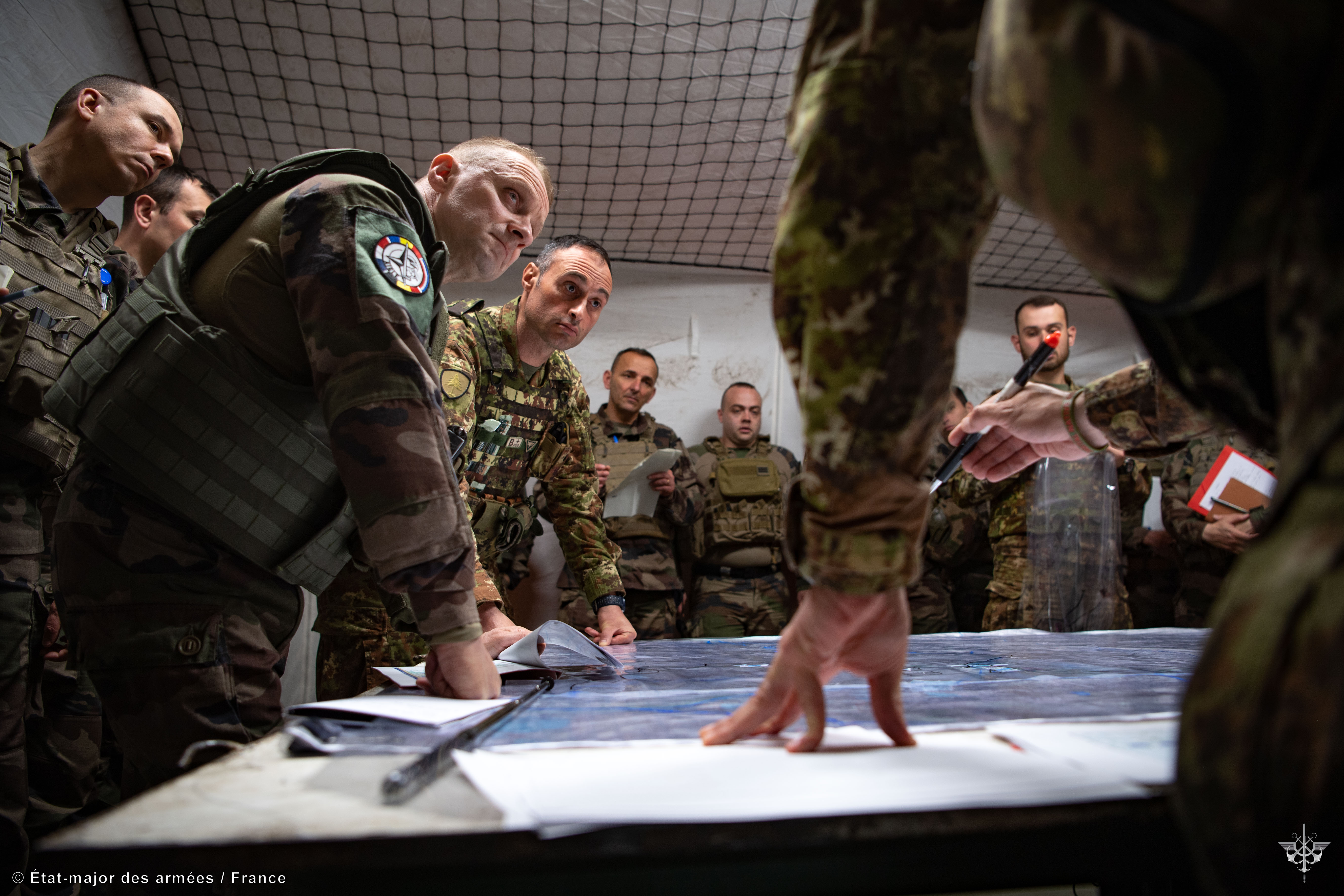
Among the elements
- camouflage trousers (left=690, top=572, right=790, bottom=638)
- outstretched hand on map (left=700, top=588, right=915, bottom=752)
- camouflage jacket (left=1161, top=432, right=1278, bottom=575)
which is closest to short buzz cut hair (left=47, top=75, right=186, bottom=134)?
outstretched hand on map (left=700, top=588, right=915, bottom=752)

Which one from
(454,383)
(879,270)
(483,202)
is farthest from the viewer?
(454,383)

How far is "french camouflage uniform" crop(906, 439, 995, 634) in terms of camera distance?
3779 millimetres

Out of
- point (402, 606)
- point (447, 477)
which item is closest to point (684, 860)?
point (447, 477)

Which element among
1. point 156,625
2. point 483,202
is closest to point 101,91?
point 483,202

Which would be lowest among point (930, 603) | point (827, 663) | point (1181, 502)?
point (930, 603)

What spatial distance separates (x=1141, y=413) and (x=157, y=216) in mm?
2811

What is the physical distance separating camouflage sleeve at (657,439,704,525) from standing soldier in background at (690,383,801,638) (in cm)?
7

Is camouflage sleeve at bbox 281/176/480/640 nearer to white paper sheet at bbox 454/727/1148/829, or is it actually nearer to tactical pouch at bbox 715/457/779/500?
white paper sheet at bbox 454/727/1148/829

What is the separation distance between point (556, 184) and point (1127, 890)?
3.09m

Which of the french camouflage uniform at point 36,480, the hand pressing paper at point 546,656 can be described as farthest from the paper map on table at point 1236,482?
the french camouflage uniform at point 36,480

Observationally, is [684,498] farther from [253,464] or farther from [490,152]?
[253,464]

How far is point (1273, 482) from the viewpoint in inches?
94.2

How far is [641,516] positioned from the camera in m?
3.65

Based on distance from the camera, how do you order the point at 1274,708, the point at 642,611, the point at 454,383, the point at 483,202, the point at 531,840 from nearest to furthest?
1. the point at 1274,708
2. the point at 531,840
3. the point at 483,202
4. the point at 454,383
5. the point at 642,611
